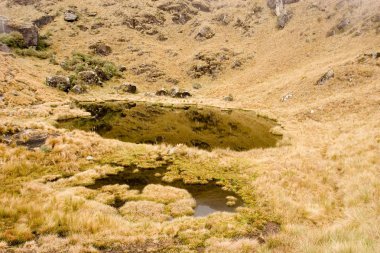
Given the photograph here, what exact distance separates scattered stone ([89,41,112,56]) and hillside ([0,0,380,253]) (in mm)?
296

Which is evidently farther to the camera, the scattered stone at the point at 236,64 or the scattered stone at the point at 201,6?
the scattered stone at the point at 201,6

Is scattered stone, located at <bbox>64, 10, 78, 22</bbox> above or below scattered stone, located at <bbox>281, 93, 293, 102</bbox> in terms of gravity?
above

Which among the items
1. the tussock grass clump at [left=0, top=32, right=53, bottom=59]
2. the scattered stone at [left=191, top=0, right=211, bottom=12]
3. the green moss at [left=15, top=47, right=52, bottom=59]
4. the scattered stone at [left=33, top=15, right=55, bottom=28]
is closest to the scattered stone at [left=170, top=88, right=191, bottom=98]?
the green moss at [left=15, top=47, right=52, bottom=59]

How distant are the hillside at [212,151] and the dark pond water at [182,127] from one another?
1584 mm

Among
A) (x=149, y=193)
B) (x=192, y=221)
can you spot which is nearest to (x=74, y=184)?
(x=149, y=193)

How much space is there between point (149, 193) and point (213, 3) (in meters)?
134

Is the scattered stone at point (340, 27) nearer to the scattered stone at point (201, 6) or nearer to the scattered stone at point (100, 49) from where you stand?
the scattered stone at point (201, 6)

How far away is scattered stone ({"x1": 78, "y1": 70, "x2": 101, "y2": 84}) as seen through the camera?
230 feet

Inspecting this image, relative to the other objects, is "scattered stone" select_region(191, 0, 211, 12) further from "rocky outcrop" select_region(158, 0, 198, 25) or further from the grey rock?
the grey rock

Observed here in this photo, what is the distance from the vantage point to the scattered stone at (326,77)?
173 feet

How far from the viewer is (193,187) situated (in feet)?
56.2

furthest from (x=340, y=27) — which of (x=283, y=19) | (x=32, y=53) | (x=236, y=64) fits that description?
(x=32, y=53)

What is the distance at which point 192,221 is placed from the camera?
1255cm

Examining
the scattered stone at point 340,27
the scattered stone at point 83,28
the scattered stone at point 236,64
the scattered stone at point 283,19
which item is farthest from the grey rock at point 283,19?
the scattered stone at point 83,28
